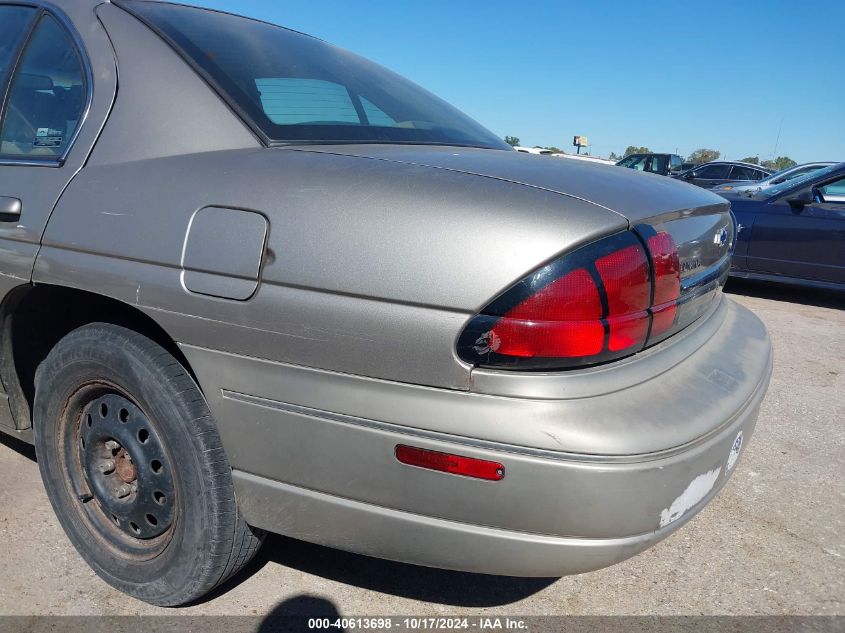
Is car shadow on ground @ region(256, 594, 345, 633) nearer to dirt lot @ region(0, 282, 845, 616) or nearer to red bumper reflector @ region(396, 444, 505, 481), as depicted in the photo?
dirt lot @ region(0, 282, 845, 616)

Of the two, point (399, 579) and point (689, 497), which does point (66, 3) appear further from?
point (689, 497)

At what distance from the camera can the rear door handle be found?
1932mm

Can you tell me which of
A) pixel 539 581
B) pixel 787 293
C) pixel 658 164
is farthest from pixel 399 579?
pixel 658 164

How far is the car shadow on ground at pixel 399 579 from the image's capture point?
2035 mm

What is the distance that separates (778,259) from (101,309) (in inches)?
236

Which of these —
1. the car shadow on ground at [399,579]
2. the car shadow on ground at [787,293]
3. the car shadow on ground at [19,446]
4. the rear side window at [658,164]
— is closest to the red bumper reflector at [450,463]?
the car shadow on ground at [399,579]

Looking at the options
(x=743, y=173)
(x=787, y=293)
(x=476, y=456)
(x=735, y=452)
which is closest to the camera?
(x=476, y=456)

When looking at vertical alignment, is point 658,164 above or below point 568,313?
below

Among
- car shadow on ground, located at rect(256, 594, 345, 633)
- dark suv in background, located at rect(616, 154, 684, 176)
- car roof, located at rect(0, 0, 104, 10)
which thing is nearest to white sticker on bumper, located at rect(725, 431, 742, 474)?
car shadow on ground, located at rect(256, 594, 345, 633)

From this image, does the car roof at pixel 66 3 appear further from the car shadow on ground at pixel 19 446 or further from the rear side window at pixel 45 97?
the car shadow on ground at pixel 19 446

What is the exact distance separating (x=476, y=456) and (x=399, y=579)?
951 millimetres

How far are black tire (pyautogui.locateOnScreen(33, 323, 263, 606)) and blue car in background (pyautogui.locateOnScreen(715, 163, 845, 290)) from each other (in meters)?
5.83

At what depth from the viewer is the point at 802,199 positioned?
19.9ft

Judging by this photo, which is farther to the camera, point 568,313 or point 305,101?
point 305,101
